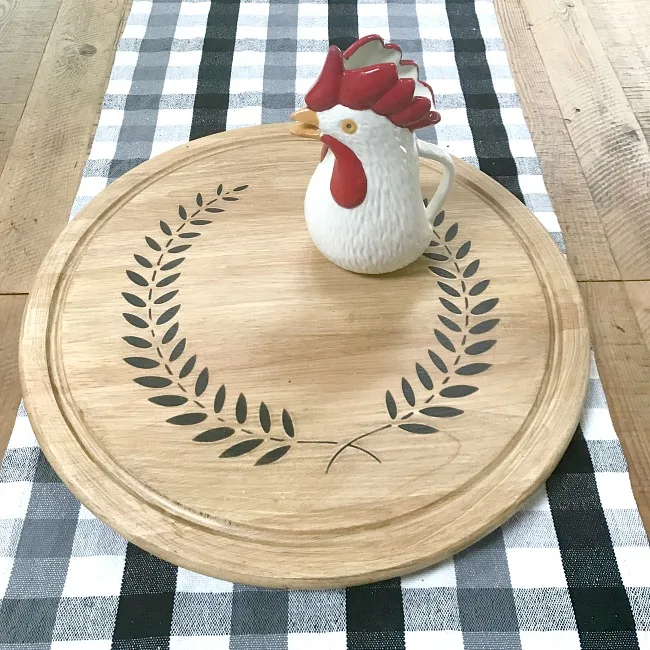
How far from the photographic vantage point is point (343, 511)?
641mm

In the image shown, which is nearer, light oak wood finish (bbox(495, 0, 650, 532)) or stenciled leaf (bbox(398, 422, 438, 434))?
stenciled leaf (bbox(398, 422, 438, 434))

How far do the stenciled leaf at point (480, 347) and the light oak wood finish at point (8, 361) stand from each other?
53 centimetres

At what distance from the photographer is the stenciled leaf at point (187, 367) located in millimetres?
730

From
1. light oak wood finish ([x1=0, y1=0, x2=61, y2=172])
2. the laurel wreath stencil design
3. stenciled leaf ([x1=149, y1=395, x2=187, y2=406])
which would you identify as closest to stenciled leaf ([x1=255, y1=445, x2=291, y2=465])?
the laurel wreath stencil design

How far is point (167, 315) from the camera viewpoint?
→ 780 millimetres

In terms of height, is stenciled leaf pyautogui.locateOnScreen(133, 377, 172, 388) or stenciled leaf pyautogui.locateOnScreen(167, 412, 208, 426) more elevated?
stenciled leaf pyautogui.locateOnScreen(133, 377, 172, 388)

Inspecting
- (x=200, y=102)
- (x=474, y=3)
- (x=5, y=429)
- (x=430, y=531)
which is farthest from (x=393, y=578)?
(x=474, y=3)

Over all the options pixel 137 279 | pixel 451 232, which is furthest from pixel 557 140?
pixel 137 279

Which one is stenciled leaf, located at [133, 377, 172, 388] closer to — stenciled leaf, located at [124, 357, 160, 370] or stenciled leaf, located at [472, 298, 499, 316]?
stenciled leaf, located at [124, 357, 160, 370]

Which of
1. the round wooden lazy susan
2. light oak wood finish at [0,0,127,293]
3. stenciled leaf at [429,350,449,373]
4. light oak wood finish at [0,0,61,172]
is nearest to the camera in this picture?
the round wooden lazy susan

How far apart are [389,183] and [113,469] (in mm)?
399

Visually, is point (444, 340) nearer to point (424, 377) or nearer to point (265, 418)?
point (424, 377)

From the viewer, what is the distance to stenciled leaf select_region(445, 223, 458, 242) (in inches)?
34.1

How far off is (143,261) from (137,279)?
3cm
